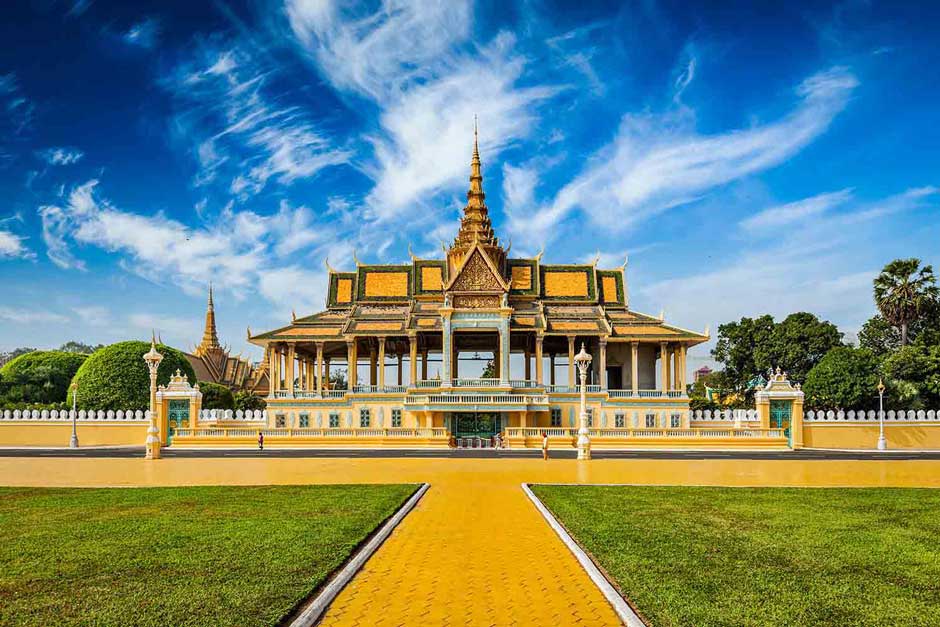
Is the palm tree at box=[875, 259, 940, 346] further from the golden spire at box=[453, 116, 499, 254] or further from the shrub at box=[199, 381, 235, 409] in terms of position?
the shrub at box=[199, 381, 235, 409]

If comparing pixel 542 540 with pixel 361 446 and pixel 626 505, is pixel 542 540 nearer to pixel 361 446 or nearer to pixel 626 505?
pixel 626 505

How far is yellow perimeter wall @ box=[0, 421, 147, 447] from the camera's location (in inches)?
1666

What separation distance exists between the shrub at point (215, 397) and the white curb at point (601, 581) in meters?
51.4

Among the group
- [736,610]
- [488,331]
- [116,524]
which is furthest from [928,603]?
[488,331]

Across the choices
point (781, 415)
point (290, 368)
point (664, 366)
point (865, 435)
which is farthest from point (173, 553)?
point (664, 366)

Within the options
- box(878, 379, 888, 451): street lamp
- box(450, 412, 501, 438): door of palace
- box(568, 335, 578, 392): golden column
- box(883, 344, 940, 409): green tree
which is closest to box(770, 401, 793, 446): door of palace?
box(878, 379, 888, 451): street lamp

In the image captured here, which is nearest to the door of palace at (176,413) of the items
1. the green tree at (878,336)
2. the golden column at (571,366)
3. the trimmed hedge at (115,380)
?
the trimmed hedge at (115,380)

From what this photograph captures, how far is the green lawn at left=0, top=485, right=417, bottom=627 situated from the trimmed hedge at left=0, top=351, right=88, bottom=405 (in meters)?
55.0

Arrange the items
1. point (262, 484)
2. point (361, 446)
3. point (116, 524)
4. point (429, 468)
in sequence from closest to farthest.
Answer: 1. point (116, 524)
2. point (262, 484)
3. point (429, 468)
4. point (361, 446)

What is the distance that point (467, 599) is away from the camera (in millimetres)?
7883

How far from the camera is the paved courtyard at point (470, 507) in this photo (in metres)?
7.65

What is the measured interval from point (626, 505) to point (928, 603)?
23.1 ft

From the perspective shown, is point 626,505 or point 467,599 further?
point 626,505

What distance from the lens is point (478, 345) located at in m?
56.1
